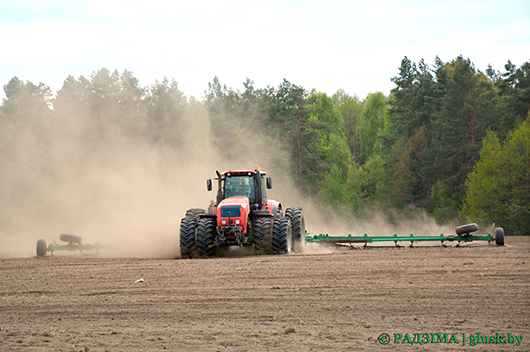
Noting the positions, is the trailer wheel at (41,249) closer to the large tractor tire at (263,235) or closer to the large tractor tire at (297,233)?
the large tractor tire at (263,235)

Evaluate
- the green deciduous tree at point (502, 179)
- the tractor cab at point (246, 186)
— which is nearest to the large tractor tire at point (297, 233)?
the tractor cab at point (246, 186)

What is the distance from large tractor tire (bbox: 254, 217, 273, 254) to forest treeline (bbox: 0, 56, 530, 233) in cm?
2108

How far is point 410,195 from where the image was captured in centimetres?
5381

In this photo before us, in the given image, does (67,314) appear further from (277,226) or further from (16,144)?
(16,144)

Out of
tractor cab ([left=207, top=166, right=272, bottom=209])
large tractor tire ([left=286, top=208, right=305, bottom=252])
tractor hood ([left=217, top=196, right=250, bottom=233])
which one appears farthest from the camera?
large tractor tire ([left=286, top=208, right=305, bottom=252])

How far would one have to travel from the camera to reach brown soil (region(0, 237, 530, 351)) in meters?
7.11

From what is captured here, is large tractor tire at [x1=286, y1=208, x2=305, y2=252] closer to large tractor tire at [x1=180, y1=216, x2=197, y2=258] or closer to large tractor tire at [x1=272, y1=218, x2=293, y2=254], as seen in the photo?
large tractor tire at [x1=272, y1=218, x2=293, y2=254]

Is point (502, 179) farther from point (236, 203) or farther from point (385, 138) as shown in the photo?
point (236, 203)

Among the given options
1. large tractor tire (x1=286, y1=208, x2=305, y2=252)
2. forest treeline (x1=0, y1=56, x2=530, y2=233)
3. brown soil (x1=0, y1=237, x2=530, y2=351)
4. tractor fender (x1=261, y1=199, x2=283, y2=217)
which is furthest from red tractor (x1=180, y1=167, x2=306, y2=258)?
forest treeline (x1=0, y1=56, x2=530, y2=233)

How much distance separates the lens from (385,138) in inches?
2474

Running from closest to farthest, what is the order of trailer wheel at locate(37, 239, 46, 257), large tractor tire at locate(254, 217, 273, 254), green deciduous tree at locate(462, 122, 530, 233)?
large tractor tire at locate(254, 217, 273, 254) → trailer wheel at locate(37, 239, 46, 257) → green deciduous tree at locate(462, 122, 530, 233)

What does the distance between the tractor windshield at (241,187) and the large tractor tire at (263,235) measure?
131 cm

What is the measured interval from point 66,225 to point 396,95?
38.0 meters

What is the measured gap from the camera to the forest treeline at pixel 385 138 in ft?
136
